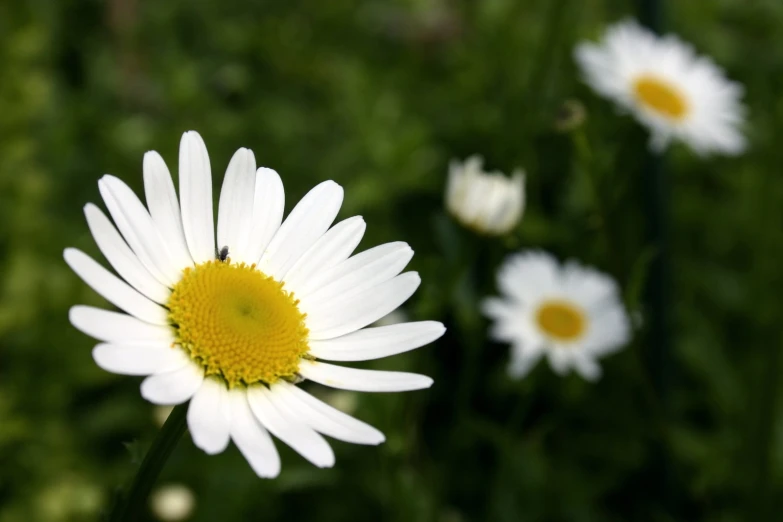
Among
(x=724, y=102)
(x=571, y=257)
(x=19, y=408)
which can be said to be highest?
(x=724, y=102)

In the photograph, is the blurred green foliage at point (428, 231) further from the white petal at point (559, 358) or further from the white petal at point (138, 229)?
the white petal at point (138, 229)

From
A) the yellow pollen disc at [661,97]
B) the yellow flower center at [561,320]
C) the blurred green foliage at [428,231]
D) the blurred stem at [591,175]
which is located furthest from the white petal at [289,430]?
the yellow pollen disc at [661,97]

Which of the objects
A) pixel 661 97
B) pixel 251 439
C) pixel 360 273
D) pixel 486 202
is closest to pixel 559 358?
pixel 486 202

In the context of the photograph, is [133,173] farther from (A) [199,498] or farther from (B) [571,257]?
(B) [571,257]

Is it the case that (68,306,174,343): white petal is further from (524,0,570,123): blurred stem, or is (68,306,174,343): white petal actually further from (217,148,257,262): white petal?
(524,0,570,123): blurred stem

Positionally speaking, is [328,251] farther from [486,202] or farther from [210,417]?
[486,202]


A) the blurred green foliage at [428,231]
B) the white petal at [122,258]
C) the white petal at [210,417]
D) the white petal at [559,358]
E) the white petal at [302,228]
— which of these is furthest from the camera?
the white petal at [559,358]

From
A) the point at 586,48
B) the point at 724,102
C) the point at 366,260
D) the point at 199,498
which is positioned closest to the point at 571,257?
the point at 586,48
